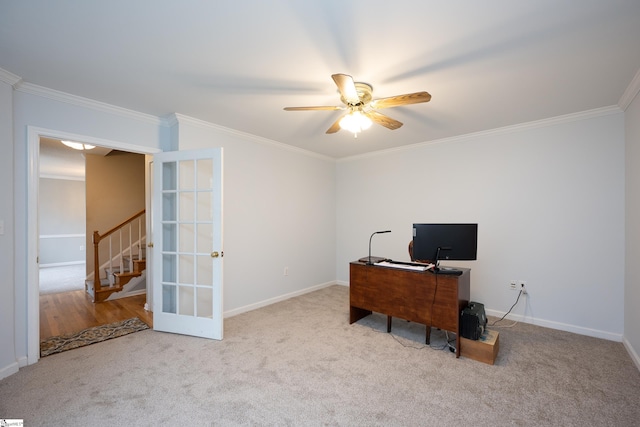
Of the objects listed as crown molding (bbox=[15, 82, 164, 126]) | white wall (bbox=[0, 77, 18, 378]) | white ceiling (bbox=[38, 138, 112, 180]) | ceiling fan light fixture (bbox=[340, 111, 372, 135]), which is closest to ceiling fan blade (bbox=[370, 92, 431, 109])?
ceiling fan light fixture (bbox=[340, 111, 372, 135])

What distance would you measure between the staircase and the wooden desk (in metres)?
3.71

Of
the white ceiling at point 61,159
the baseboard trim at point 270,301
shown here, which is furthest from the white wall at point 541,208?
the white ceiling at point 61,159

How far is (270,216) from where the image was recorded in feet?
13.4

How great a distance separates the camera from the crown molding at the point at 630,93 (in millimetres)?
2272

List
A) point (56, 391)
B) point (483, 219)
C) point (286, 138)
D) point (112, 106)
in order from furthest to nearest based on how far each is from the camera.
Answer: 1. point (286, 138)
2. point (483, 219)
3. point (112, 106)
4. point (56, 391)

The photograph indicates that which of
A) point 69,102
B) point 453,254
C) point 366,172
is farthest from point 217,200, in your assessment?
point 366,172

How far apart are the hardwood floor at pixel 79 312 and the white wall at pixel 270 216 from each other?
4.32 feet

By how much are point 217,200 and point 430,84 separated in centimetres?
226

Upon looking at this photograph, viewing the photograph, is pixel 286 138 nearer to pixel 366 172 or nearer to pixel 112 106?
pixel 366 172

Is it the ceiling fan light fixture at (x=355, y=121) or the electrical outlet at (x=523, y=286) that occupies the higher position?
the ceiling fan light fixture at (x=355, y=121)

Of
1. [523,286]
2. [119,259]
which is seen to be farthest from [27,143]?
[523,286]

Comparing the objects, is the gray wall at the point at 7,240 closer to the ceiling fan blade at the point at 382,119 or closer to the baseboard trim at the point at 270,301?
the baseboard trim at the point at 270,301

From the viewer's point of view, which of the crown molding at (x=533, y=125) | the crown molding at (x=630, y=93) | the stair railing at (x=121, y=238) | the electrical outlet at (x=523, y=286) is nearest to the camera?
the crown molding at (x=630, y=93)

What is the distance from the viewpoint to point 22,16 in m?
1.58
